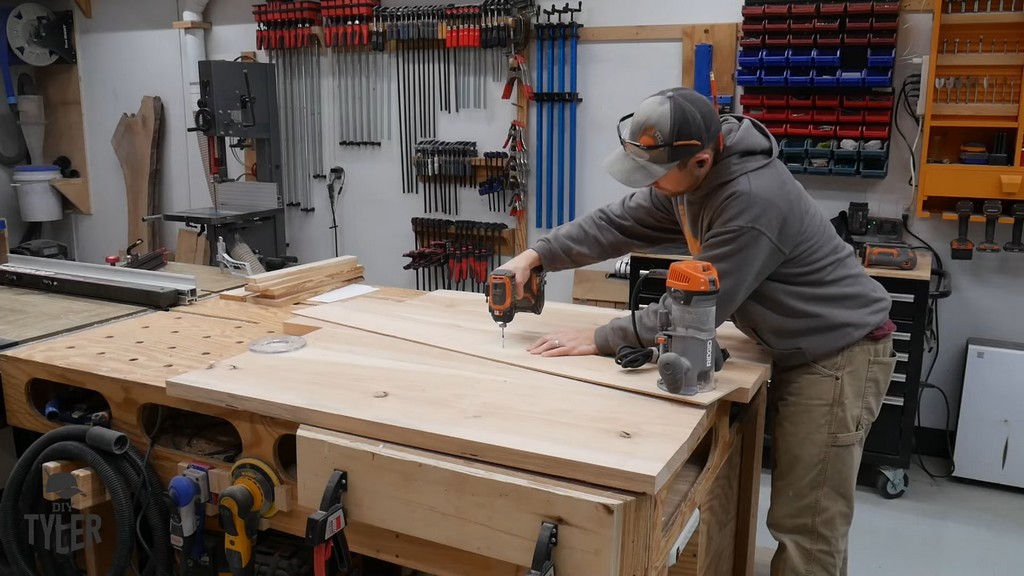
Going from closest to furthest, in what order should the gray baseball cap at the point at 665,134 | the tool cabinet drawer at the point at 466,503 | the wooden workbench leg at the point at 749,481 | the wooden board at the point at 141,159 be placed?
the tool cabinet drawer at the point at 466,503 → the gray baseball cap at the point at 665,134 → the wooden workbench leg at the point at 749,481 → the wooden board at the point at 141,159

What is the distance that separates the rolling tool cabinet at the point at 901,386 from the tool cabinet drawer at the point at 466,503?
2006 millimetres

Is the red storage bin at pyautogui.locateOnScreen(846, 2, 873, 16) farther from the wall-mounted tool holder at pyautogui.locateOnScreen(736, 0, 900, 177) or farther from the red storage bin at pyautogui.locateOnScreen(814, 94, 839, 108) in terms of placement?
the red storage bin at pyautogui.locateOnScreen(814, 94, 839, 108)

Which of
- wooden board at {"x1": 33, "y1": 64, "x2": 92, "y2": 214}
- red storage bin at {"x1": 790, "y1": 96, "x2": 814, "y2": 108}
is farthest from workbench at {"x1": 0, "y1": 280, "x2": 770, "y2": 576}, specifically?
wooden board at {"x1": 33, "y1": 64, "x2": 92, "y2": 214}

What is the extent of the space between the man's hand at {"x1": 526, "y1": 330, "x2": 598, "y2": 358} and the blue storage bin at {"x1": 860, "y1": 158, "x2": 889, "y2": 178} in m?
2.24

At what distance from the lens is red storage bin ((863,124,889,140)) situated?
11.7 feet

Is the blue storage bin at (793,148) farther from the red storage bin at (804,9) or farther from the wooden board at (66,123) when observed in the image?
the wooden board at (66,123)

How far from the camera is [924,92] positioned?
3393 mm

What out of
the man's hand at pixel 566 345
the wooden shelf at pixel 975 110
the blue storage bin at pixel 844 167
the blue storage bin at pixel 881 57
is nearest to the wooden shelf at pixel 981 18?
the blue storage bin at pixel 881 57

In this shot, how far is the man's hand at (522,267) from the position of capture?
6.91 ft

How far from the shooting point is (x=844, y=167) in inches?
143

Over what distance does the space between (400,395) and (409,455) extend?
0.73 feet

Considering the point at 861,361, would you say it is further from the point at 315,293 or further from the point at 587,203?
the point at 587,203

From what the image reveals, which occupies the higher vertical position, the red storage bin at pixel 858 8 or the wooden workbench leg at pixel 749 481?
the red storage bin at pixel 858 8

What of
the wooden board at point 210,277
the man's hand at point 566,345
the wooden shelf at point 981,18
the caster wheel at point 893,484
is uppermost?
the wooden shelf at point 981,18
